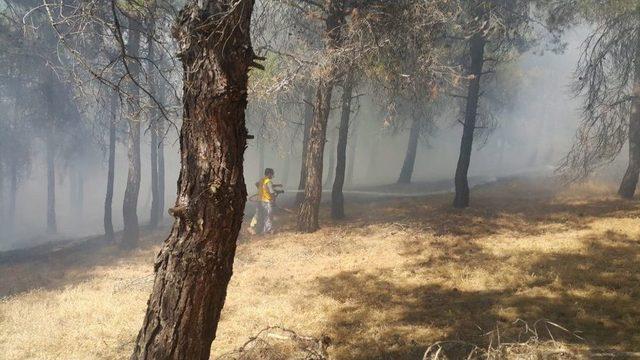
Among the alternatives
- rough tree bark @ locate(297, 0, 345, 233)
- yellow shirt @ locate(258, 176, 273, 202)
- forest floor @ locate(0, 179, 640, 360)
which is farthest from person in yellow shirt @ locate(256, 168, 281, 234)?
rough tree bark @ locate(297, 0, 345, 233)

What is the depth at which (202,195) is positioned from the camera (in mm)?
3725

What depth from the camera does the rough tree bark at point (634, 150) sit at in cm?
1373

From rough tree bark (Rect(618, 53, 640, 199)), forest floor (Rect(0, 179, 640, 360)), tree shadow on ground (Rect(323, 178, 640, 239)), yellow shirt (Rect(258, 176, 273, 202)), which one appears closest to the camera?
forest floor (Rect(0, 179, 640, 360))

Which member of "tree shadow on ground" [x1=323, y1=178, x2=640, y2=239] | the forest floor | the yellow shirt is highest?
the yellow shirt

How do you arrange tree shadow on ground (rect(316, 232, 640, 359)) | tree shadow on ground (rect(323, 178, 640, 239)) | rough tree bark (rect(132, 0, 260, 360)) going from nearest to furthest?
rough tree bark (rect(132, 0, 260, 360)) < tree shadow on ground (rect(316, 232, 640, 359)) < tree shadow on ground (rect(323, 178, 640, 239))

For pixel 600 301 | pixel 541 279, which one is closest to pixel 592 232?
pixel 541 279

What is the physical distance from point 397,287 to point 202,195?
16.8 ft

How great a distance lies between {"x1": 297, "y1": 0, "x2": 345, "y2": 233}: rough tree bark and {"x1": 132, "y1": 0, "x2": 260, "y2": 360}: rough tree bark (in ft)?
26.0

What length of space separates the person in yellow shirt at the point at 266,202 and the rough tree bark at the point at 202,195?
8.75 m

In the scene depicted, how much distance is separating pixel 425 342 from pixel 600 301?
2638 mm

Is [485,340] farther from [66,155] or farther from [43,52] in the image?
[66,155]

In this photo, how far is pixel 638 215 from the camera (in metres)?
10.4

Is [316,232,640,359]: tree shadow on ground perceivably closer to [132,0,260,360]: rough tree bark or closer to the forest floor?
the forest floor

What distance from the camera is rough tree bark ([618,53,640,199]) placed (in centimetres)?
1373
